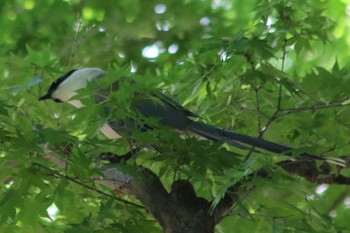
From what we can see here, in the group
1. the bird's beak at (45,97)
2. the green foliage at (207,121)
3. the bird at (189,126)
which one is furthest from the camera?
the bird's beak at (45,97)

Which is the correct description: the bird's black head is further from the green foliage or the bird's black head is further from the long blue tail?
the long blue tail

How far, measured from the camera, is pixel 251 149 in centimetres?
187

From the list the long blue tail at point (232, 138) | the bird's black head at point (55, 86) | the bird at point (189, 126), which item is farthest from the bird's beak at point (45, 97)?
the long blue tail at point (232, 138)

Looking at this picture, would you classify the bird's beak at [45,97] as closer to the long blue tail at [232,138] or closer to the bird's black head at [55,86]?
the bird's black head at [55,86]

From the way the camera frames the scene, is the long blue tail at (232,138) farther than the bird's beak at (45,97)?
No

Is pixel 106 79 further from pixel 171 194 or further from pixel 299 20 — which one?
pixel 299 20

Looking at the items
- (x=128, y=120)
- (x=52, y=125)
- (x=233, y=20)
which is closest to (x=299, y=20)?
(x=128, y=120)

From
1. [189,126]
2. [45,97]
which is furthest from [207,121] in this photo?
[45,97]

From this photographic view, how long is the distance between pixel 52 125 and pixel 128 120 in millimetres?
509

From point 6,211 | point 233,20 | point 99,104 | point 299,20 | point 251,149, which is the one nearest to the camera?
point 99,104

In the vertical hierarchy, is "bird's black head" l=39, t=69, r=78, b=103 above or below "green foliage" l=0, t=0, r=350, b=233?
above

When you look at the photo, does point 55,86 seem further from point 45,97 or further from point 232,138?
point 232,138

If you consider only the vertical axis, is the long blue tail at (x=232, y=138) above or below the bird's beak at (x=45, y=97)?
below

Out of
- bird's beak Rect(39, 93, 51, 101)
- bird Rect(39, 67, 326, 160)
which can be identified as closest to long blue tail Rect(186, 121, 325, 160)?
bird Rect(39, 67, 326, 160)
